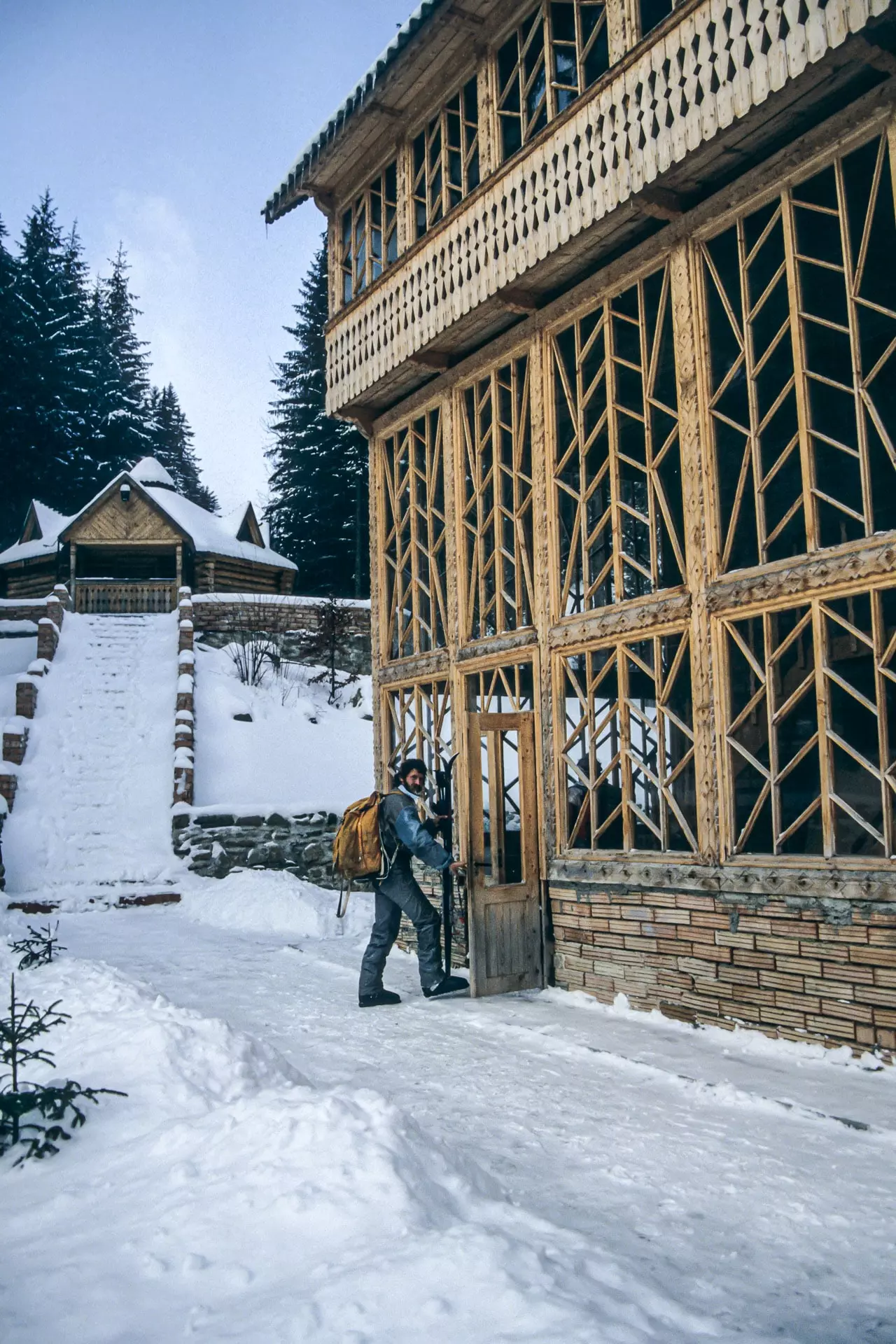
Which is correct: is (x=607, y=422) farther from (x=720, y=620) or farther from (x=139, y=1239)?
(x=139, y=1239)

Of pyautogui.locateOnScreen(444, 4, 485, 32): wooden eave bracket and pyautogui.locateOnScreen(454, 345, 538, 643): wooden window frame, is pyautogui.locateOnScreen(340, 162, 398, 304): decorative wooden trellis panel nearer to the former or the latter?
pyautogui.locateOnScreen(444, 4, 485, 32): wooden eave bracket

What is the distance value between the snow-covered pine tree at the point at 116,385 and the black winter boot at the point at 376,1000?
41.0 meters

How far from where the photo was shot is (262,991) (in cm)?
869

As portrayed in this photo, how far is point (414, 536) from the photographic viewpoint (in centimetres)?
1155

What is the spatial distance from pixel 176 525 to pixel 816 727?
84.4 feet

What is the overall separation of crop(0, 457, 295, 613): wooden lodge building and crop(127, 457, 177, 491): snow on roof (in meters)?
0.04

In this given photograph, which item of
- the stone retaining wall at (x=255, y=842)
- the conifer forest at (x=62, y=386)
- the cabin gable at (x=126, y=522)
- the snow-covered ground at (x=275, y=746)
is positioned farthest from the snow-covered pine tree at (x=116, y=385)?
the stone retaining wall at (x=255, y=842)

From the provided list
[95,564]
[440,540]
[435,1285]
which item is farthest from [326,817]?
[95,564]

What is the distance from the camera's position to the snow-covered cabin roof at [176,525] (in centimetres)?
3192

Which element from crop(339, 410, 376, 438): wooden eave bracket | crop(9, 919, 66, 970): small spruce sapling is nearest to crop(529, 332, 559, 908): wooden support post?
crop(339, 410, 376, 438): wooden eave bracket

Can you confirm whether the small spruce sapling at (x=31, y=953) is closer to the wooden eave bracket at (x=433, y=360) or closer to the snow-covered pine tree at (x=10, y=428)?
the wooden eave bracket at (x=433, y=360)

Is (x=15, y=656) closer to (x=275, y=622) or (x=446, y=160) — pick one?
(x=275, y=622)

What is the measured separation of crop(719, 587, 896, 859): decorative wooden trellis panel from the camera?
249 inches

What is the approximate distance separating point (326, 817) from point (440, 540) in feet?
21.3
